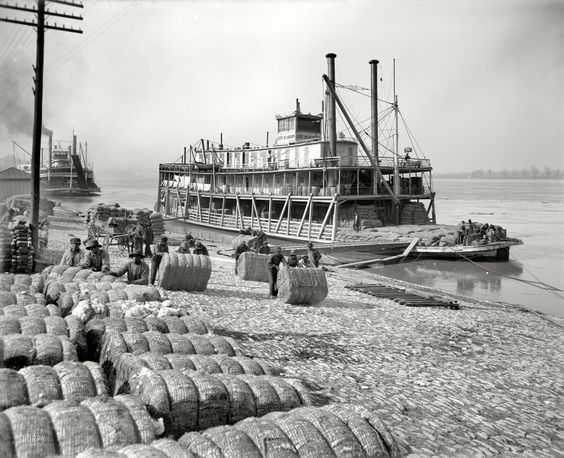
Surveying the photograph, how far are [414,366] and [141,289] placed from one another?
523cm

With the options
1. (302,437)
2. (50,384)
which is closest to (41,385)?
(50,384)

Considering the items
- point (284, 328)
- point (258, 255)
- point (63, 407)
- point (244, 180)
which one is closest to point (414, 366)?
point (284, 328)

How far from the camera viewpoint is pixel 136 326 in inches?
293

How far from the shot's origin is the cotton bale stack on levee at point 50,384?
4.65 m

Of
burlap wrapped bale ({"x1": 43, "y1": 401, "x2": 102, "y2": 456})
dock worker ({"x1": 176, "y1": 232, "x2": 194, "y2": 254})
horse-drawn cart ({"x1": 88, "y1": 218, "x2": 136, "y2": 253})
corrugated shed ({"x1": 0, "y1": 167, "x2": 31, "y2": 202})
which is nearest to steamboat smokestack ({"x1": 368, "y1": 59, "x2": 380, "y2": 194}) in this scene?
horse-drawn cart ({"x1": 88, "y1": 218, "x2": 136, "y2": 253})

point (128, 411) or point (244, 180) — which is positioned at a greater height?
point (244, 180)

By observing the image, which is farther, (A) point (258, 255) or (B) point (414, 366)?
(A) point (258, 255)

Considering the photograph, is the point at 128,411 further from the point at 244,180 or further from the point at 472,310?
the point at 244,180

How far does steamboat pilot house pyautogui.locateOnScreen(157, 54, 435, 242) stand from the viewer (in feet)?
125

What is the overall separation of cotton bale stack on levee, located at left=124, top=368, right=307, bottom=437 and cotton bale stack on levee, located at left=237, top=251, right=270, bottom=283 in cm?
1120

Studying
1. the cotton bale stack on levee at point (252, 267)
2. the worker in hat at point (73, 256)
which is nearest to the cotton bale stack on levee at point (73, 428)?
the worker in hat at point (73, 256)

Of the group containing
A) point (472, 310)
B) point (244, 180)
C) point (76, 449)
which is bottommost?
point (472, 310)

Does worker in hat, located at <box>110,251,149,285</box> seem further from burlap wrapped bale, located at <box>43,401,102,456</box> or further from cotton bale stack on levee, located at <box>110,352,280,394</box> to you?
burlap wrapped bale, located at <box>43,401,102,456</box>

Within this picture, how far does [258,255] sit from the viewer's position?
56.2ft
